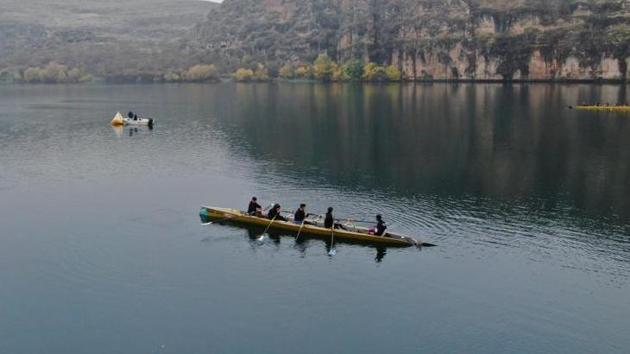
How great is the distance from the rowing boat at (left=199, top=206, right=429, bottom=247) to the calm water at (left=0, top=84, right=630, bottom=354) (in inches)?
41.4

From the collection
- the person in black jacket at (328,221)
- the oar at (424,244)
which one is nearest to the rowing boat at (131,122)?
the person in black jacket at (328,221)

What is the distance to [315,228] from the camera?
5231cm

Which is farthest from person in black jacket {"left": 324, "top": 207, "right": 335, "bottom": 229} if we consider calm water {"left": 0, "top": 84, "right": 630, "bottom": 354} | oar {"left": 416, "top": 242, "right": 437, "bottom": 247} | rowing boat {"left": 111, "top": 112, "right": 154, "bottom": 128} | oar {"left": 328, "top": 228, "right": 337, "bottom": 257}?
rowing boat {"left": 111, "top": 112, "right": 154, "bottom": 128}

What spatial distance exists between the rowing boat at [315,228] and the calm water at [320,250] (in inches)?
41.4

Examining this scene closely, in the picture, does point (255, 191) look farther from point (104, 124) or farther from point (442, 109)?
point (442, 109)

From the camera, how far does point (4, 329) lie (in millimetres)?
37969

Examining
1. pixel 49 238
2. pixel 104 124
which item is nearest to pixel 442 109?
pixel 104 124

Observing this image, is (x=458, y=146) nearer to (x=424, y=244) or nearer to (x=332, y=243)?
(x=424, y=244)

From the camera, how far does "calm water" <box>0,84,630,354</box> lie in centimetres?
3741

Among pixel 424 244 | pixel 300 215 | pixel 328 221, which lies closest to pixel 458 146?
pixel 424 244

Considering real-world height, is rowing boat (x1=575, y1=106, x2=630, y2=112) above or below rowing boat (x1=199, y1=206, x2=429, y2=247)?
above

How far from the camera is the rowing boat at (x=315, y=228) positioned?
50062 mm

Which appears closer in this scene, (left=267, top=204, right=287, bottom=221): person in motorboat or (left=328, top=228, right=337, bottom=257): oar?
(left=328, top=228, right=337, bottom=257): oar

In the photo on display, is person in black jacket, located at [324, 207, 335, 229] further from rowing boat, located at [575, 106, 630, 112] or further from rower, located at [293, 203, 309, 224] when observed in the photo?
rowing boat, located at [575, 106, 630, 112]
